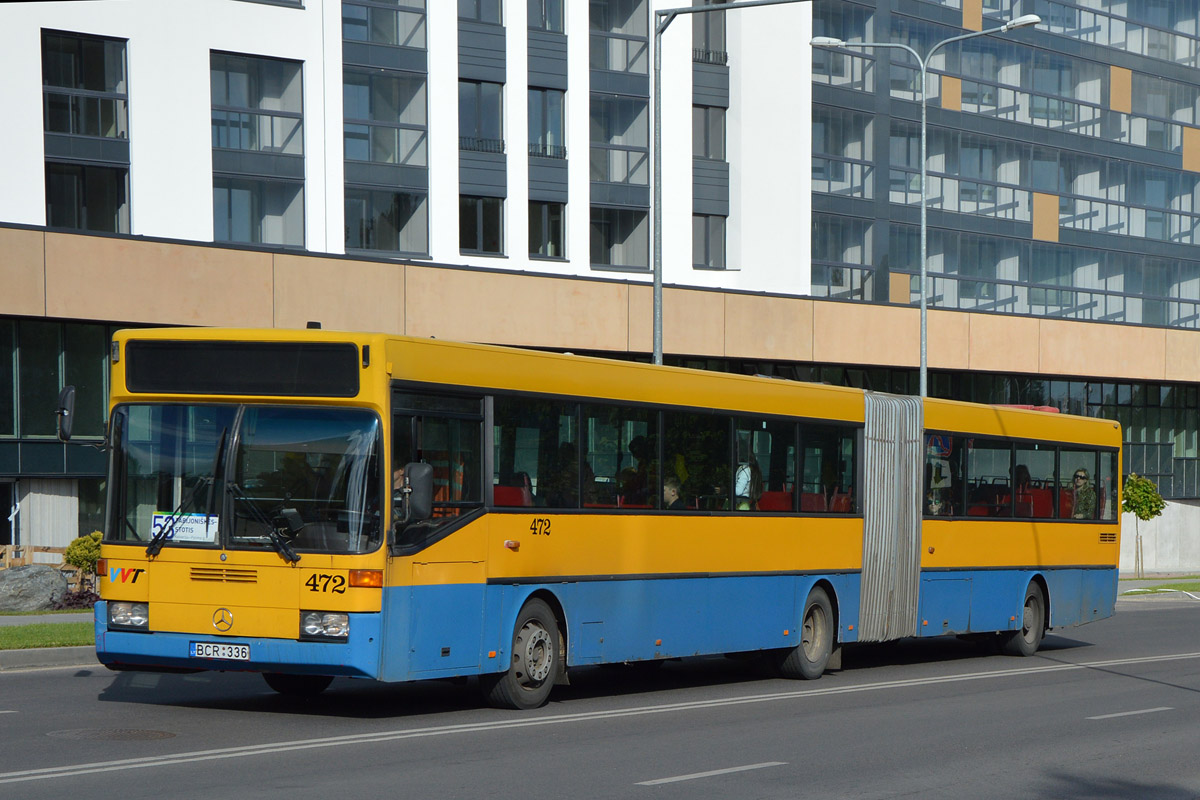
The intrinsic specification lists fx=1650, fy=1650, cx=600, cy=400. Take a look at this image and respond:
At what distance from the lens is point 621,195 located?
38625mm

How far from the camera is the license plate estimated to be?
11.5m

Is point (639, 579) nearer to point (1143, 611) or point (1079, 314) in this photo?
point (1143, 611)

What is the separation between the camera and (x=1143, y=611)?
108 ft

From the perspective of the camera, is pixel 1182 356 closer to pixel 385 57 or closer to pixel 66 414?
pixel 385 57

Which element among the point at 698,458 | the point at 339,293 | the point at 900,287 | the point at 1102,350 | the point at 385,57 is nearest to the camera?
the point at 698,458

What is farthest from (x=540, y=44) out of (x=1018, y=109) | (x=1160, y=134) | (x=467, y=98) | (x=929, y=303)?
(x=1160, y=134)

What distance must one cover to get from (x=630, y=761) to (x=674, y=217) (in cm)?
2927

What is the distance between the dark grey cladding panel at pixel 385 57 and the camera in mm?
34656

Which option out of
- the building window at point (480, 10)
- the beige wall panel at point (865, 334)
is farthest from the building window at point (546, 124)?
the beige wall panel at point (865, 334)

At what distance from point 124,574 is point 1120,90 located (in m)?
44.5

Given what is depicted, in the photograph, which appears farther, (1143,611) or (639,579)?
(1143,611)

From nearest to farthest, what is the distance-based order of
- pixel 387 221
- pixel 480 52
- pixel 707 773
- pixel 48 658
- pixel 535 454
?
1. pixel 707 773
2. pixel 535 454
3. pixel 48 658
4. pixel 387 221
5. pixel 480 52

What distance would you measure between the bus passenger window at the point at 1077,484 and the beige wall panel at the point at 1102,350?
77.8ft

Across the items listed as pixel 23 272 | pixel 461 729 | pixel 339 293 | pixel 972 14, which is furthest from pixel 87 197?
pixel 972 14
